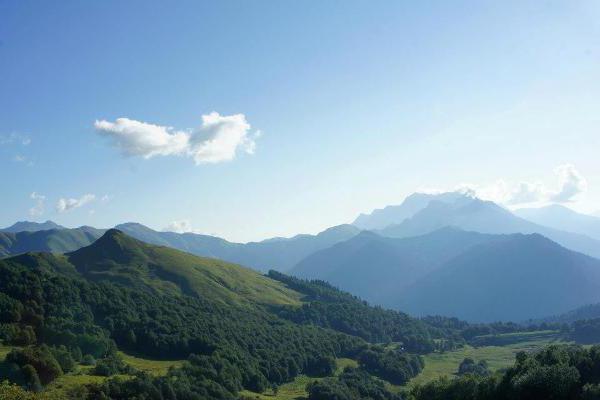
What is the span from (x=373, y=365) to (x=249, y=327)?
5041cm

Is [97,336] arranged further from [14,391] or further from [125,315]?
[14,391]

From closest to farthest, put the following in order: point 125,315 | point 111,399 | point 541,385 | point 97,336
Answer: point 541,385 < point 111,399 < point 97,336 < point 125,315

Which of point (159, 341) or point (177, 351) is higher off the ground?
point (159, 341)

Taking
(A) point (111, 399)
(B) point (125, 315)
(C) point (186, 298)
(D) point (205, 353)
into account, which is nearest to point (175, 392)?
(A) point (111, 399)

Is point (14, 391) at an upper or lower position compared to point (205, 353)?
upper

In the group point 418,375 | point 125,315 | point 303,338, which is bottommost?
point 418,375

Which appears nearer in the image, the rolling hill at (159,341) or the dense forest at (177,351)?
the dense forest at (177,351)

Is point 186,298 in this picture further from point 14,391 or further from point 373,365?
point 14,391

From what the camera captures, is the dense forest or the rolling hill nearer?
the dense forest

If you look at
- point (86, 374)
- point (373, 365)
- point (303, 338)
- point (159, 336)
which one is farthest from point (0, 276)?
point (373, 365)

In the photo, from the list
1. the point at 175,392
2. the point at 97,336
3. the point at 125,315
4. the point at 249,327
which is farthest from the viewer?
the point at 249,327

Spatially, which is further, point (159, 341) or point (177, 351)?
point (177, 351)

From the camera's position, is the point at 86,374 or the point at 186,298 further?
the point at 186,298

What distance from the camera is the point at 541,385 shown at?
48062 millimetres
